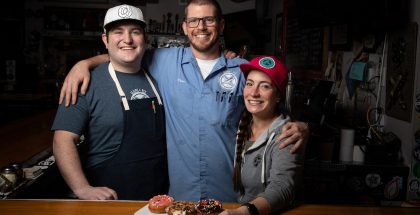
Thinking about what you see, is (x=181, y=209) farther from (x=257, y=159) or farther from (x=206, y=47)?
(x=206, y=47)

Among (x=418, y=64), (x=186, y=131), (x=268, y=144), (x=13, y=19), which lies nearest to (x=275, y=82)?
(x=268, y=144)

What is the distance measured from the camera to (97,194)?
2.09 m

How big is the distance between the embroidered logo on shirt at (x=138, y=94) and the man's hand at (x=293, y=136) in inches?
32.3

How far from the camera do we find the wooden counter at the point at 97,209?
5.70ft

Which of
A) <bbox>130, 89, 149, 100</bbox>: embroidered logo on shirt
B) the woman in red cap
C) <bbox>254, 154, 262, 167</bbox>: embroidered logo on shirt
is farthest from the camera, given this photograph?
<bbox>130, 89, 149, 100</bbox>: embroidered logo on shirt

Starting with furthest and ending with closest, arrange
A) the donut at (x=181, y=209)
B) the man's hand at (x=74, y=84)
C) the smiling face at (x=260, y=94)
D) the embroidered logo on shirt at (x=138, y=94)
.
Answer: the embroidered logo on shirt at (x=138, y=94) < the man's hand at (x=74, y=84) < the smiling face at (x=260, y=94) < the donut at (x=181, y=209)

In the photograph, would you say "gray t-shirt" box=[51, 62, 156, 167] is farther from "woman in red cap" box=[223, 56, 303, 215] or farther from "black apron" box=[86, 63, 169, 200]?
"woman in red cap" box=[223, 56, 303, 215]

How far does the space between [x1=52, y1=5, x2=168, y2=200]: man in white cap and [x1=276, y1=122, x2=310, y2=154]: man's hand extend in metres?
0.78

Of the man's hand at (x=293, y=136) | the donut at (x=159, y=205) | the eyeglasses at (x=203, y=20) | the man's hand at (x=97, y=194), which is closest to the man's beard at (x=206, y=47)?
the eyeglasses at (x=203, y=20)

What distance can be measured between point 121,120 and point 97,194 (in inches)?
17.0

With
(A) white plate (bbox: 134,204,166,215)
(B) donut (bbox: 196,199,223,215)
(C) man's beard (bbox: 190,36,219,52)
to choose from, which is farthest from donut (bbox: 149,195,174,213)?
(C) man's beard (bbox: 190,36,219,52)

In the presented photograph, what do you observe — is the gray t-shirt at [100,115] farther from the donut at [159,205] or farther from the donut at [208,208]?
the donut at [208,208]

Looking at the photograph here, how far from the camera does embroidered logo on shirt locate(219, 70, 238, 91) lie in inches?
100

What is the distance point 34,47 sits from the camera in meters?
9.15
